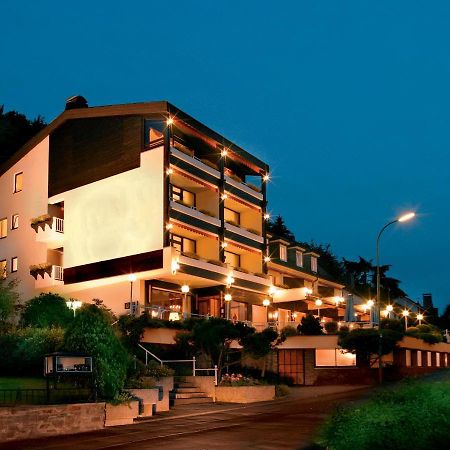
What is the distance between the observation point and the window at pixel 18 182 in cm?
5009

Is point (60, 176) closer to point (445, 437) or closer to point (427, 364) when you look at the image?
point (427, 364)

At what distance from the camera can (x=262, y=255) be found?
167 feet

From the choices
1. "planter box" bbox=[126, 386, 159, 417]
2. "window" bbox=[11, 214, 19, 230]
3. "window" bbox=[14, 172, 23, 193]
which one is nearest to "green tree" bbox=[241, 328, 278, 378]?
"planter box" bbox=[126, 386, 159, 417]

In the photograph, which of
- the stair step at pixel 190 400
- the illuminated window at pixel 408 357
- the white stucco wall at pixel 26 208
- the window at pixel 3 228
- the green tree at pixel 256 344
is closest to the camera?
the stair step at pixel 190 400

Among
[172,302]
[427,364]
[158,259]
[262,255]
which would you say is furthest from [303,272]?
[158,259]

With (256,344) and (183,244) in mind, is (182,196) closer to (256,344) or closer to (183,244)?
(183,244)

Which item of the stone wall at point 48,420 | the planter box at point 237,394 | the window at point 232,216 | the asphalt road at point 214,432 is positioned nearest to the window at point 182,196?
the window at point 232,216

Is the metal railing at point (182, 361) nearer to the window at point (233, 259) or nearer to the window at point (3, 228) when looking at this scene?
the window at point (233, 259)

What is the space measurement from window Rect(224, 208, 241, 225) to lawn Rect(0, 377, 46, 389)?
2585 cm

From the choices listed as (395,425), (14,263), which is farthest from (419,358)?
(395,425)

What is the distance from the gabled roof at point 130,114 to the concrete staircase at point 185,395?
1655 cm

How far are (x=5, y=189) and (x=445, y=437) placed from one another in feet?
A: 143

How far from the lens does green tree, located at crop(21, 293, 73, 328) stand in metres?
35.4

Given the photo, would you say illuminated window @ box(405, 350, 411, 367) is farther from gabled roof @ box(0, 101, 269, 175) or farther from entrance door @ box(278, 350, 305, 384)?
gabled roof @ box(0, 101, 269, 175)
